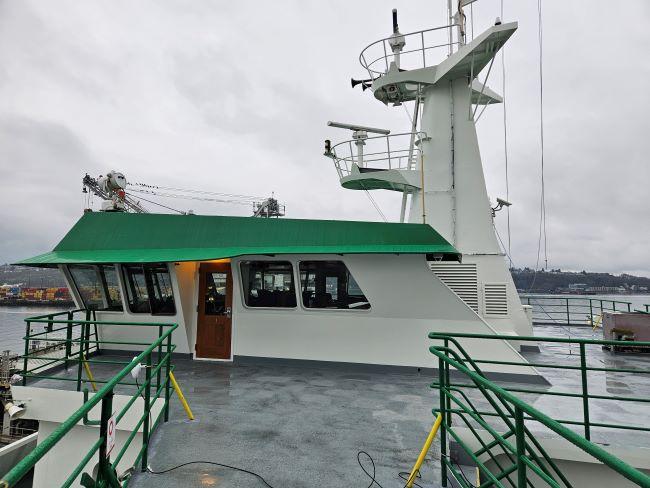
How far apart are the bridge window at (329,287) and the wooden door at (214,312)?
193cm

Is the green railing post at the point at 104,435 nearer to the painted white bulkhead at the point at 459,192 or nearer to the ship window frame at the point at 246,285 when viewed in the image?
the ship window frame at the point at 246,285

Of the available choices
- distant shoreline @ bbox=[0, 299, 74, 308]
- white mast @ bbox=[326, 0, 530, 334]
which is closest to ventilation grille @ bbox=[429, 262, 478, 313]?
white mast @ bbox=[326, 0, 530, 334]

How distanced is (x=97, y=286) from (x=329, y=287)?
5.68 metres

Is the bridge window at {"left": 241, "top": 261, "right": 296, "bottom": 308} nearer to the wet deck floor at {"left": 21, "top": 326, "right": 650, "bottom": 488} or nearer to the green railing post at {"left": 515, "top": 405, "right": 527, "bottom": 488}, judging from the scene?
the wet deck floor at {"left": 21, "top": 326, "right": 650, "bottom": 488}

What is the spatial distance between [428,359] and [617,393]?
325cm

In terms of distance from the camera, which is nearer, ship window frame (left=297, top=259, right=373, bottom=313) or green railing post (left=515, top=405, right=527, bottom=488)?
green railing post (left=515, top=405, right=527, bottom=488)

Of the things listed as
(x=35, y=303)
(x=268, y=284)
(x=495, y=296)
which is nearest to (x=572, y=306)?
(x=495, y=296)

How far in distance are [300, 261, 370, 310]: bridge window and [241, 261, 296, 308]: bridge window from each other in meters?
0.33

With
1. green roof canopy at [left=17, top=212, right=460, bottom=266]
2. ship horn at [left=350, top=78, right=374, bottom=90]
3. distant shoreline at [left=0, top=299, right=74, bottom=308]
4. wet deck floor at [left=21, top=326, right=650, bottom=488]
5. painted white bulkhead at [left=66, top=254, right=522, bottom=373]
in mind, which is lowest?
distant shoreline at [left=0, top=299, right=74, bottom=308]

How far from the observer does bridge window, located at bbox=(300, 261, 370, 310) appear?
813 cm

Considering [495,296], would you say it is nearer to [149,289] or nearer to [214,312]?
[214,312]

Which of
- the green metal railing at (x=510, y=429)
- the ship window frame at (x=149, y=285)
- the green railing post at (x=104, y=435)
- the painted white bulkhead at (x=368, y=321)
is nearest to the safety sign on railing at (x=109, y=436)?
the green railing post at (x=104, y=435)

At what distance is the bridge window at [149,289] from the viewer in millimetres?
8597

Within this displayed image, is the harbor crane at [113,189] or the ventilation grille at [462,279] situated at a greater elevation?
the harbor crane at [113,189]
